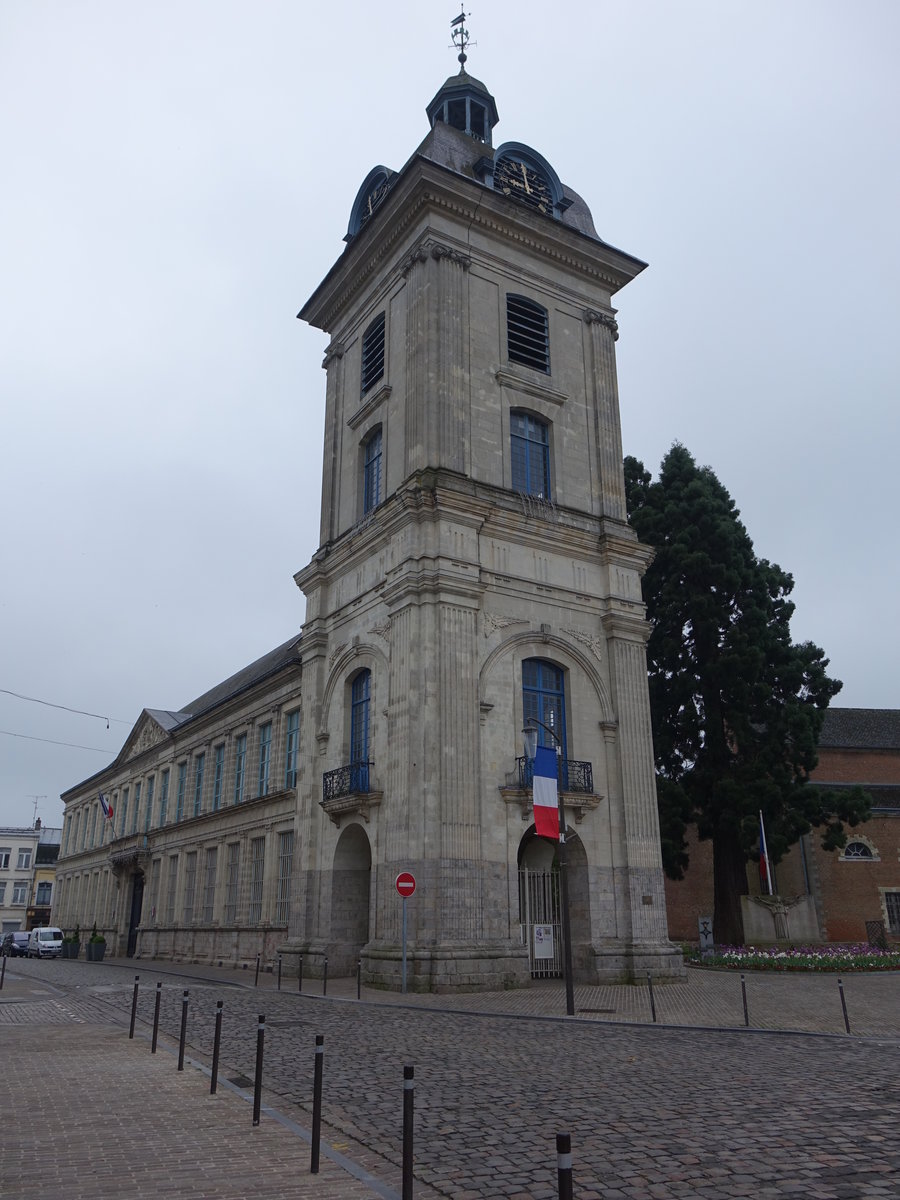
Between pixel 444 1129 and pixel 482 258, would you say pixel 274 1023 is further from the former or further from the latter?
pixel 482 258

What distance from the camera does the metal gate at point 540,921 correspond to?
71.2ft

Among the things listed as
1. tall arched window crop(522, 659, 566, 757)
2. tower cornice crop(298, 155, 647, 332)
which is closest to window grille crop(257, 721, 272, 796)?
tall arched window crop(522, 659, 566, 757)

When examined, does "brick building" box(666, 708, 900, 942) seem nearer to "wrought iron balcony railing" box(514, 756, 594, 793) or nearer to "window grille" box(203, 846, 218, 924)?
Result: "wrought iron balcony railing" box(514, 756, 594, 793)

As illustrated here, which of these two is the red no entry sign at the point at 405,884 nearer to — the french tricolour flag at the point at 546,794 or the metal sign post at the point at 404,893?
the metal sign post at the point at 404,893

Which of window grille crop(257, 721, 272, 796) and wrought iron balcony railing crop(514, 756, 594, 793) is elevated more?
window grille crop(257, 721, 272, 796)

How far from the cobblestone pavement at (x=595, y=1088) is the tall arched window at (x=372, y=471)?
14006 millimetres

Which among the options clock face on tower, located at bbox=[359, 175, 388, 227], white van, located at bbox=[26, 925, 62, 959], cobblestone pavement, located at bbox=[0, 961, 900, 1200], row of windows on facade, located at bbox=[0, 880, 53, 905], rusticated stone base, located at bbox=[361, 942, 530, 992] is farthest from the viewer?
row of windows on facade, located at bbox=[0, 880, 53, 905]

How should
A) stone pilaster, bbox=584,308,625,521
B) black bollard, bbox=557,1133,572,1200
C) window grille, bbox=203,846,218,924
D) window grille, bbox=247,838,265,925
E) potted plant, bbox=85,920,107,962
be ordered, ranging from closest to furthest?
black bollard, bbox=557,1133,572,1200 < stone pilaster, bbox=584,308,625,521 < window grille, bbox=247,838,265,925 < window grille, bbox=203,846,218,924 < potted plant, bbox=85,920,107,962

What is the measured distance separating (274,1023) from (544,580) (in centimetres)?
1316

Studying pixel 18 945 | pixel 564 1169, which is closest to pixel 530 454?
pixel 564 1169

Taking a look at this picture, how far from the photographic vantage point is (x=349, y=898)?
79.5 ft

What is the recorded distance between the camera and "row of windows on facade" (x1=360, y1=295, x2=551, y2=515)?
2573 cm

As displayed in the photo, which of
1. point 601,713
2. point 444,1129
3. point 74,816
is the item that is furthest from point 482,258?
point 74,816

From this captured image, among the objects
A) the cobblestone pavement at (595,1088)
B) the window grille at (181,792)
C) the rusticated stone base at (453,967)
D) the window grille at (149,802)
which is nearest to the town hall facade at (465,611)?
the rusticated stone base at (453,967)
